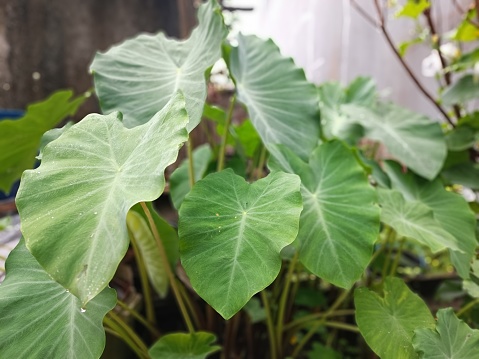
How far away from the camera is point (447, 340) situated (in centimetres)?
69

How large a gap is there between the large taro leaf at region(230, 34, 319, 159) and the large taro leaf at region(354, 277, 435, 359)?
1.30 ft

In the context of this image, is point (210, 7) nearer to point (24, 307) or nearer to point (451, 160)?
point (24, 307)

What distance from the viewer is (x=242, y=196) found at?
73 cm

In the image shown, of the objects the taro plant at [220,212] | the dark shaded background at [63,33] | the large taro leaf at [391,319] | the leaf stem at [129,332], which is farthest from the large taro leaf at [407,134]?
the dark shaded background at [63,33]

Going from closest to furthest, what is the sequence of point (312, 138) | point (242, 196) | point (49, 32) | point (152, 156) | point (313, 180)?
point (152, 156) < point (242, 196) < point (313, 180) < point (312, 138) < point (49, 32)

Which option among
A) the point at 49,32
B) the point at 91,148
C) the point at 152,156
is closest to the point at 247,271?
the point at 152,156

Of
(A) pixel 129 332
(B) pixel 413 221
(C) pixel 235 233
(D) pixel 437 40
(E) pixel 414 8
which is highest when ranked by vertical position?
(E) pixel 414 8

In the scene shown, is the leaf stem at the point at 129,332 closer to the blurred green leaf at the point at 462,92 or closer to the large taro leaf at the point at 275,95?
the large taro leaf at the point at 275,95

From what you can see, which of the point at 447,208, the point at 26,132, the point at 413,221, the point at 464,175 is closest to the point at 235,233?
the point at 413,221

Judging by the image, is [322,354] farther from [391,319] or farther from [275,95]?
[275,95]

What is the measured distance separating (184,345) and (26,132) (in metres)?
0.81

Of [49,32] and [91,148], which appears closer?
[91,148]

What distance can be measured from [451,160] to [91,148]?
1199 millimetres

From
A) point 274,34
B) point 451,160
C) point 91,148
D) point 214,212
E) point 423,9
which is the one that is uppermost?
point 423,9
